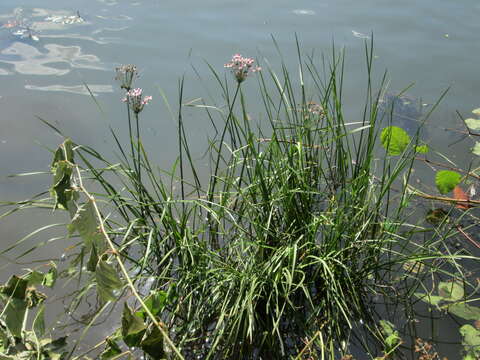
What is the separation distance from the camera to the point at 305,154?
6.84ft

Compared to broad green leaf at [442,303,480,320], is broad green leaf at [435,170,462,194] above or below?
above

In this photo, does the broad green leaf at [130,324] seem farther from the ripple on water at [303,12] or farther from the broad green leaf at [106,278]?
the ripple on water at [303,12]

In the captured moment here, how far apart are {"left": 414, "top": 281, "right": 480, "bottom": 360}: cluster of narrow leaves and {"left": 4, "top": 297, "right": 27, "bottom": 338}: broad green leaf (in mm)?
1274

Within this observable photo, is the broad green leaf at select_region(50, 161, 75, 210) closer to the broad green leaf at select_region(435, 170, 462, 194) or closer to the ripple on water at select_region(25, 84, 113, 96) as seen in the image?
the broad green leaf at select_region(435, 170, 462, 194)

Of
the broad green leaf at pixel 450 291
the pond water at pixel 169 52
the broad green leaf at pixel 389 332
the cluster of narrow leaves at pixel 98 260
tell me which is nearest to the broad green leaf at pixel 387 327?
the broad green leaf at pixel 389 332

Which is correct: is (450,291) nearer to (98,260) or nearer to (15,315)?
(98,260)

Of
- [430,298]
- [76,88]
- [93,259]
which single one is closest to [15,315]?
[93,259]

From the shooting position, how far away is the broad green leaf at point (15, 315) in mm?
1479

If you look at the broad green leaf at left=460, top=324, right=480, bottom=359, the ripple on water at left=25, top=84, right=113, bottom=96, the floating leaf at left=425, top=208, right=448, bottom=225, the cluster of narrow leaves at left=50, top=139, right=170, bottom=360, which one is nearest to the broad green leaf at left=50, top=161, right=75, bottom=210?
the cluster of narrow leaves at left=50, top=139, right=170, bottom=360

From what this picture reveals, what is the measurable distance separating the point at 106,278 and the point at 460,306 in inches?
53.3

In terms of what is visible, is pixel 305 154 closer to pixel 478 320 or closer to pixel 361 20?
pixel 478 320

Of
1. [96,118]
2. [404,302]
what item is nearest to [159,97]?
[96,118]

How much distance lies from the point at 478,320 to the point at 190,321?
3.42 feet

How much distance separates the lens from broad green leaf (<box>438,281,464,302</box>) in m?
2.11
